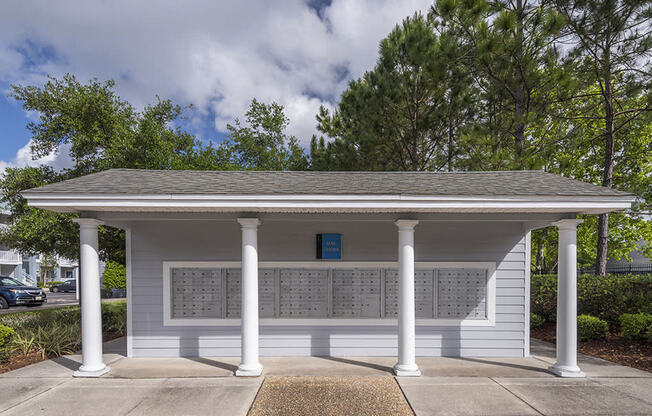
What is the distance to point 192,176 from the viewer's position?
6.22 metres

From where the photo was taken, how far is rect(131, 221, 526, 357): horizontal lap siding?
6.29 m

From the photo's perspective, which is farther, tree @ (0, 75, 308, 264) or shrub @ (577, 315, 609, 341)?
tree @ (0, 75, 308, 264)

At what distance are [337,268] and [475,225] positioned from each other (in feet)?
9.35

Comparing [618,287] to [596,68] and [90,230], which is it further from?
[90,230]

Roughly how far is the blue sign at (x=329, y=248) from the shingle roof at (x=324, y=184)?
1.17 meters

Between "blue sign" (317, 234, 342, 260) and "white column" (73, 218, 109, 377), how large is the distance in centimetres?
375

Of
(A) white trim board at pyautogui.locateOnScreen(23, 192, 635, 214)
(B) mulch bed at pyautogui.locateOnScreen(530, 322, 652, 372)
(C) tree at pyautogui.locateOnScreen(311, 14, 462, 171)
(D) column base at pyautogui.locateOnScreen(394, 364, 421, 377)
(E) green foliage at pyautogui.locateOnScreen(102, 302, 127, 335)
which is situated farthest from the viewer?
(C) tree at pyautogui.locateOnScreen(311, 14, 462, 171)

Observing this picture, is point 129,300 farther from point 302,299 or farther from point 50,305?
point 50,305

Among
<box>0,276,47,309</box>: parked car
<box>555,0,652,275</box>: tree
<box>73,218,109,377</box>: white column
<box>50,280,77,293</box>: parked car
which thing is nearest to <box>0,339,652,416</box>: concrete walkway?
<box>73,218,109,377</box>: white column

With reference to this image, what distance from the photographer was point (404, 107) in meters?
12.2

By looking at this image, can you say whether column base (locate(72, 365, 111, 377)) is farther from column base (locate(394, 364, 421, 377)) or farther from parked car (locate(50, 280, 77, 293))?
parked car (locate(50, 280, 77, 293))

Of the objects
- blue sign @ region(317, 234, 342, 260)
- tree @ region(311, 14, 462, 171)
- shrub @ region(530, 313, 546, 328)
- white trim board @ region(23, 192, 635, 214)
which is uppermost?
tree @ region(311, 14, 462, 171)

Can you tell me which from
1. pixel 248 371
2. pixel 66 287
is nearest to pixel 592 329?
pixel 248 371

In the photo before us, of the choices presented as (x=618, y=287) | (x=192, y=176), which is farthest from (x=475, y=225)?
(x=192, y=176)
